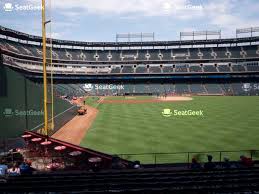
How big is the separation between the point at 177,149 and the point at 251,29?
9162 centimetres

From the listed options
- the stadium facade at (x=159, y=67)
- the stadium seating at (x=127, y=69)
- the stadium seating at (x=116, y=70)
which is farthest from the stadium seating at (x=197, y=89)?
the stadium seating at (x=116, y=70)

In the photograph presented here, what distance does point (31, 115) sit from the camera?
76.3ft

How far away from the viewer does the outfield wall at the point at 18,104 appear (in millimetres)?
18548

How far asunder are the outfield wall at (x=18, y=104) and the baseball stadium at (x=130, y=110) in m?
0.07

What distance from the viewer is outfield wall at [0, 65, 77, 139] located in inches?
730

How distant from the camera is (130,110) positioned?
1866 inches

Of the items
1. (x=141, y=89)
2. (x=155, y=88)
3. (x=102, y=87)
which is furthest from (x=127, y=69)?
A: (x=155, y=88)

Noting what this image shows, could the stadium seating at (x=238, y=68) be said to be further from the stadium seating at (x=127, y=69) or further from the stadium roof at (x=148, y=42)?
the stadium seating at (x=127, y=69)

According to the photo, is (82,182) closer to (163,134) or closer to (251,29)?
(163,134)

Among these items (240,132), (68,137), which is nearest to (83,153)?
(68,137)

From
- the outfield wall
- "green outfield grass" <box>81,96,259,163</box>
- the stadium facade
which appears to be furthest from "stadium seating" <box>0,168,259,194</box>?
the stadium facade

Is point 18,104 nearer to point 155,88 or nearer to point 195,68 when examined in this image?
point 155,88

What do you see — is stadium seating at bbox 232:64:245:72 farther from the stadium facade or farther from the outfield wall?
the outfield wall

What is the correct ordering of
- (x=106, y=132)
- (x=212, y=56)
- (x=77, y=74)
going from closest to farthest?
1. (x=106, y=132)
2. (x=77, y=74)
3. (x=212, y=56)
